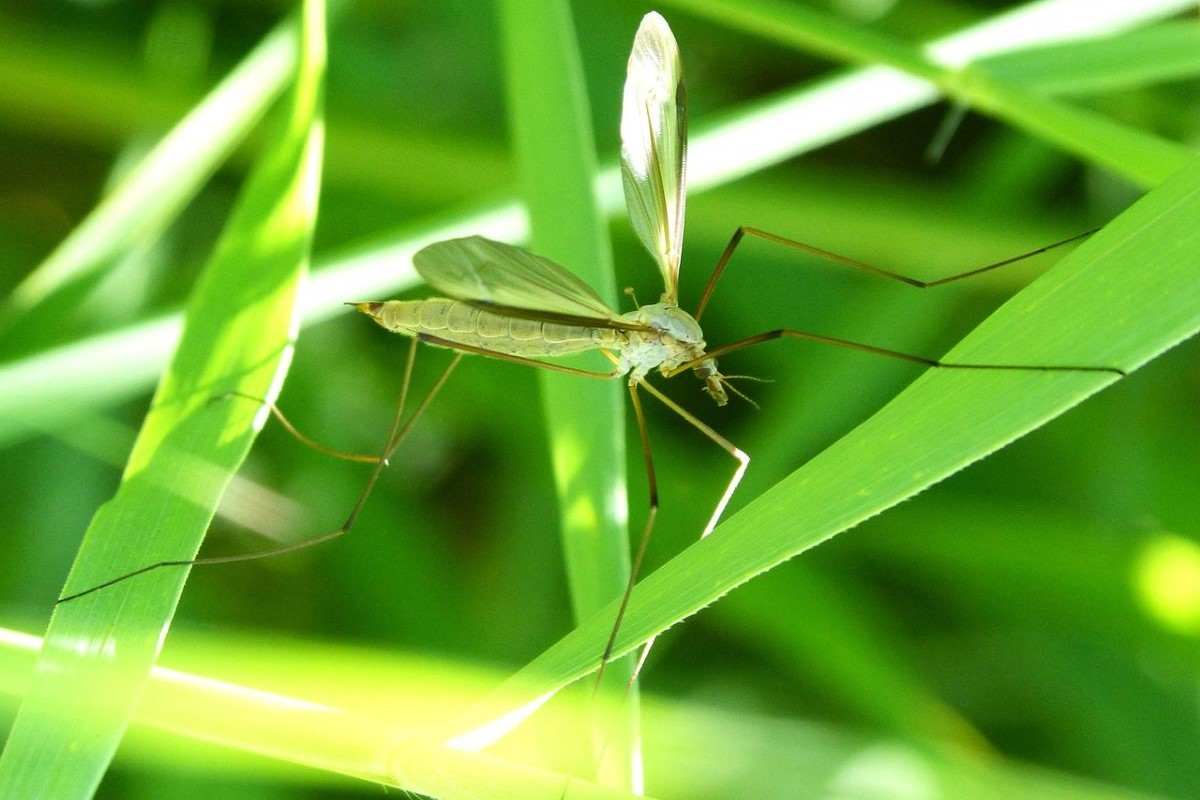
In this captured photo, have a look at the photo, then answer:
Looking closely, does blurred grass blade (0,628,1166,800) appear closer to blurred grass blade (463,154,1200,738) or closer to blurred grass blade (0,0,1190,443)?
blurred grass blade (463,154,1200,738)

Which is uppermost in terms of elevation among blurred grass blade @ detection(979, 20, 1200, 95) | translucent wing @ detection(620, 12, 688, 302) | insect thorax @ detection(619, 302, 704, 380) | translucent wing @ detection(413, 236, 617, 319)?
blurred grass blade @ detection(979, 20, 1200, 95)

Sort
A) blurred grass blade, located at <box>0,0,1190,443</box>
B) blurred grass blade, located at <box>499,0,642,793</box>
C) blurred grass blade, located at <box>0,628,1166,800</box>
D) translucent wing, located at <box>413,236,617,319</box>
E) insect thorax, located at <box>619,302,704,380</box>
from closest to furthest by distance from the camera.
Result: 1. blurred grass blade, located at <box>0,628,1166,800</box>
2. translucent wing, located at <box>413,236,617,319</box>
3. blurred grass blade, located at <box>499,0,642,793</box>
4. blurred grass blade, located at <box>0,0,1190,443</box>
5. insect thorax, located at <box>619,302,704,380</box>

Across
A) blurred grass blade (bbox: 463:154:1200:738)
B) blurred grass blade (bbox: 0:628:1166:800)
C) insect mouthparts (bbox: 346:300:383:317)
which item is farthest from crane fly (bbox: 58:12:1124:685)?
blurred grass blade (bbox: 463:154:1200:738)

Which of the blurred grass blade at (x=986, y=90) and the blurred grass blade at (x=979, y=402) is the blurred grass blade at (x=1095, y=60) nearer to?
the blurred grass blade at (x=986, y=90)

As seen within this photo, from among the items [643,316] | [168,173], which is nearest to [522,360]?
[643,316]

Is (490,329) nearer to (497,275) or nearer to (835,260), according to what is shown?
(497,275)

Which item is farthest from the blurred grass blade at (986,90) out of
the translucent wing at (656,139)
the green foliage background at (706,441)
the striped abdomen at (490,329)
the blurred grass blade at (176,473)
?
the blurred grass blade at (176,473)

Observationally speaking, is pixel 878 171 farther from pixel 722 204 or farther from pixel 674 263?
pixel 674 263
